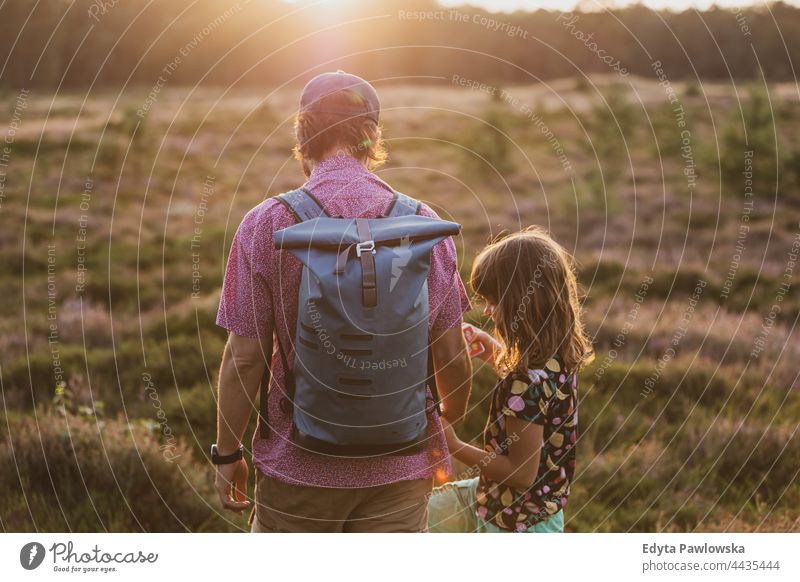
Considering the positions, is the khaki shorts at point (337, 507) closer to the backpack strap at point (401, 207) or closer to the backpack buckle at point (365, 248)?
the backpack buckle at point (365, 248)

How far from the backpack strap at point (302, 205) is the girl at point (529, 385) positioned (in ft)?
2.48

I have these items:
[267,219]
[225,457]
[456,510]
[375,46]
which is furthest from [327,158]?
[375,46]

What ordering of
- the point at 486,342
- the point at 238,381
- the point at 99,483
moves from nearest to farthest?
the point at 238,381 < the point at 486,342 < the point at 99,483

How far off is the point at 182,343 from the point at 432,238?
16.5 ft

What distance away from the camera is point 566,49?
6650 centimetres

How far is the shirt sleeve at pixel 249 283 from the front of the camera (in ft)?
8.17

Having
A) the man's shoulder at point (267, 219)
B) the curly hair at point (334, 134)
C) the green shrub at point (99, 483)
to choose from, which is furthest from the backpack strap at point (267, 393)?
the green shrub at point (99, 483)

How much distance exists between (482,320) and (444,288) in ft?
11.7

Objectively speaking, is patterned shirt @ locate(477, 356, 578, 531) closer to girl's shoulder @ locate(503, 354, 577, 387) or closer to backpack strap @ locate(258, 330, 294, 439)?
girl's shoulder @ locate(503, 354, 577, 387)

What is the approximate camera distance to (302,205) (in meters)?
→ 2.51

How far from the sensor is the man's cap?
8.25 feet

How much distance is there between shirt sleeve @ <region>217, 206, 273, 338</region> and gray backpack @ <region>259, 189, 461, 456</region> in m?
0.13

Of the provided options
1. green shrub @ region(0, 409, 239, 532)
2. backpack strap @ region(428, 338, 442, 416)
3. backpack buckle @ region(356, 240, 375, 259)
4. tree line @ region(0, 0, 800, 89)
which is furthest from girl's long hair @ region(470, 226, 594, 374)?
tree line @ region(0, 0, 800, 89)

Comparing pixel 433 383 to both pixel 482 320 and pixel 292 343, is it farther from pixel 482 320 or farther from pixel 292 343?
pixel 482 320
